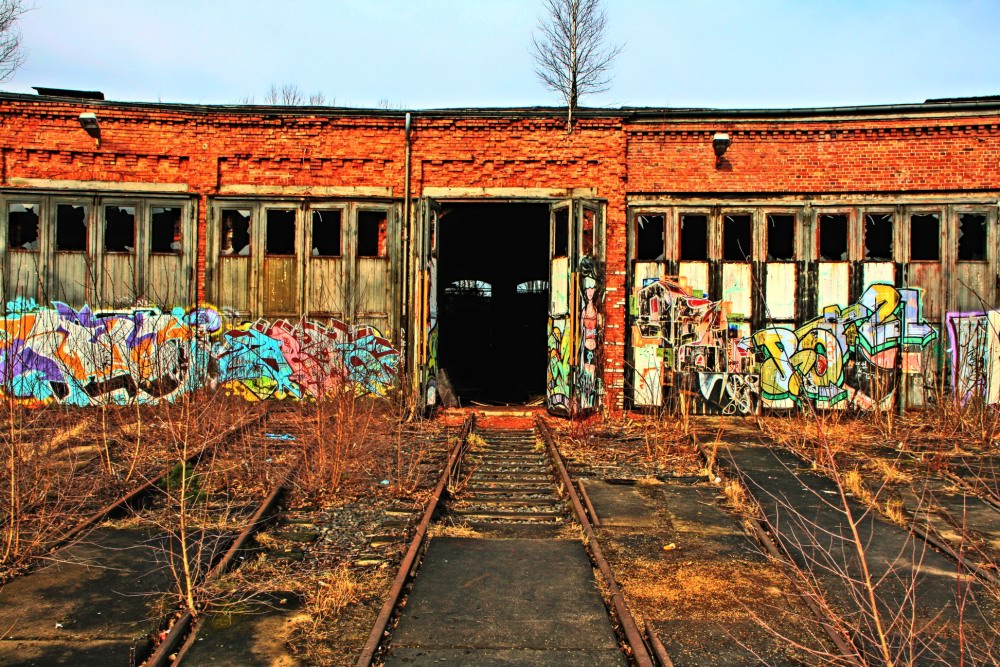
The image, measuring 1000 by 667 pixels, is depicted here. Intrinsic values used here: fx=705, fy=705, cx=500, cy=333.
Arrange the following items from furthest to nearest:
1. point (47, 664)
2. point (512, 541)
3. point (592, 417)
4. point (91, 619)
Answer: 1. point (592, 417)
2. point (512, 541)
3. point (91, 619)
4. point (47, 664)

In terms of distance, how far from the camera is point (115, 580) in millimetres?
5152

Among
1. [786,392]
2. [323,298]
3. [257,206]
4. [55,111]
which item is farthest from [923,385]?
[55,111]

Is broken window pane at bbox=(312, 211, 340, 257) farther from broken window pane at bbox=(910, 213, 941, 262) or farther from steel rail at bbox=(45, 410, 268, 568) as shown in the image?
broken window pane at bbox=(910, 213, 941, 262)

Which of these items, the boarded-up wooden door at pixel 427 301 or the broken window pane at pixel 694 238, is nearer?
the boarded-up wooden door at pixel 427 301

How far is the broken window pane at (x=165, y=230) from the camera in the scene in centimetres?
1337

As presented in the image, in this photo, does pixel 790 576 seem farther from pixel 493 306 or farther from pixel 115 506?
pixel 493 306

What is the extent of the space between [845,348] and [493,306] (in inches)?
547

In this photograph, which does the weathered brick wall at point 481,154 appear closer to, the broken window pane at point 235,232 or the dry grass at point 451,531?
the broken window pane at point 235,232

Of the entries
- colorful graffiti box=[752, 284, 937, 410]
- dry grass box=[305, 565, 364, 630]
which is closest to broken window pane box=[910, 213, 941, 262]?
colorful graffiti box=[752, 284, 937, 410]

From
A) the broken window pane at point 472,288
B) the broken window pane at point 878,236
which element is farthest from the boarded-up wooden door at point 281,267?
the broken window pane at point 472,288

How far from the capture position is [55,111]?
515 inches

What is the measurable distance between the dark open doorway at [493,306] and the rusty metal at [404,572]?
1164 cm

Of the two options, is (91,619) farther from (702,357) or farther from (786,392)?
(786,392)

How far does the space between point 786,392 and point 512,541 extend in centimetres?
Result: 867
